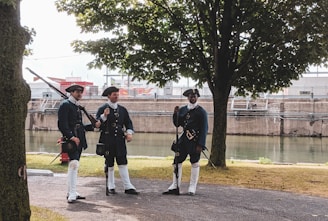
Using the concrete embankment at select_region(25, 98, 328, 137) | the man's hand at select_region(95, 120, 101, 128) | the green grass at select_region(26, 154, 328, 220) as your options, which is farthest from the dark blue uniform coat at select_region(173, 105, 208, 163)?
the concrete embankment at select_region(25, 98, 328, 137)

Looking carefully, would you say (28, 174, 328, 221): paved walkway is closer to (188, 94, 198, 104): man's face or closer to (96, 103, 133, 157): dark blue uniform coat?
(96, 103, 133, 157): dark blue uniform coat

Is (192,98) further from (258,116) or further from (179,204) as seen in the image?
(258,116)

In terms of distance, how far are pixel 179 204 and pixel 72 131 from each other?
2179 millimetres

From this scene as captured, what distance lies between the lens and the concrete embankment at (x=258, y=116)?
36562 mm

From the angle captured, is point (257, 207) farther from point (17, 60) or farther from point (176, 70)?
point (176, 70)

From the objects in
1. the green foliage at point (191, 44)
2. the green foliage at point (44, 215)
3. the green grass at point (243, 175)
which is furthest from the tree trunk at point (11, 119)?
the green foliage at point (191, 44)

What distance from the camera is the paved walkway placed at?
5.79 meters

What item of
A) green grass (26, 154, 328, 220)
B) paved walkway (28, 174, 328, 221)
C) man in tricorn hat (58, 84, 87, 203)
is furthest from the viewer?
green grass (26, 154, 328, 220)

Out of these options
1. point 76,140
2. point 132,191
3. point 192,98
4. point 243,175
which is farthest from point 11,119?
point 243,175

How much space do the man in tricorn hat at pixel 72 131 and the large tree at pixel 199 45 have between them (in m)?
4.44

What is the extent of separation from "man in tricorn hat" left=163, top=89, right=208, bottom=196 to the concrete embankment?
95.7ft

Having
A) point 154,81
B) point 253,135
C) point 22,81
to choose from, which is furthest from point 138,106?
point 22,81

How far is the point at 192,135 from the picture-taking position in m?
7.71

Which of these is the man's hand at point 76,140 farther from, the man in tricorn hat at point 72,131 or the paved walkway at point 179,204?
the paved walkway at point 179,204
